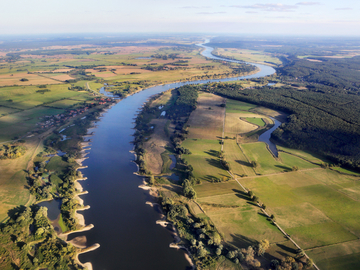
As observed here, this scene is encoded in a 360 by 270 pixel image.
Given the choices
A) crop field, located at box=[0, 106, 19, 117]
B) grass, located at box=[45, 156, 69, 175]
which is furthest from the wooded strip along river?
crop field, located at box=[0, 106, 19, 117]

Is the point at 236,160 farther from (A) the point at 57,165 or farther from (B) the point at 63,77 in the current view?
(B) the point at 63,77

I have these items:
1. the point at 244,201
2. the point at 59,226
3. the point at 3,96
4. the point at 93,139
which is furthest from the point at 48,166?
the point at 3,96

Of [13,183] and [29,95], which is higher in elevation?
[29,95]

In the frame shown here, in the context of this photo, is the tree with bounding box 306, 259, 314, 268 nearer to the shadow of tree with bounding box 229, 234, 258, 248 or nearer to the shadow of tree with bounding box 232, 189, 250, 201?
the shadow of tree with bounding box 229, 234, 258, 248

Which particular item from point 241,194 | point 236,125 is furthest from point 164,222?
point 236,125

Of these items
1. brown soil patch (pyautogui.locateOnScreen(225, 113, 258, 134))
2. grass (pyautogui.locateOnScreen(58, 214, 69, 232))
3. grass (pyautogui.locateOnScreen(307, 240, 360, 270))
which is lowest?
grass (pyautogui.locateOnScreen(58, 214, 69, 232))

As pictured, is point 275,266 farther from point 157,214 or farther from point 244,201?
point 157,214

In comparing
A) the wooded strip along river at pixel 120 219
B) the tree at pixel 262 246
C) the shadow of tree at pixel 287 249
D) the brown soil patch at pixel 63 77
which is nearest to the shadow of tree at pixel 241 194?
the tree at pixel 262 246
